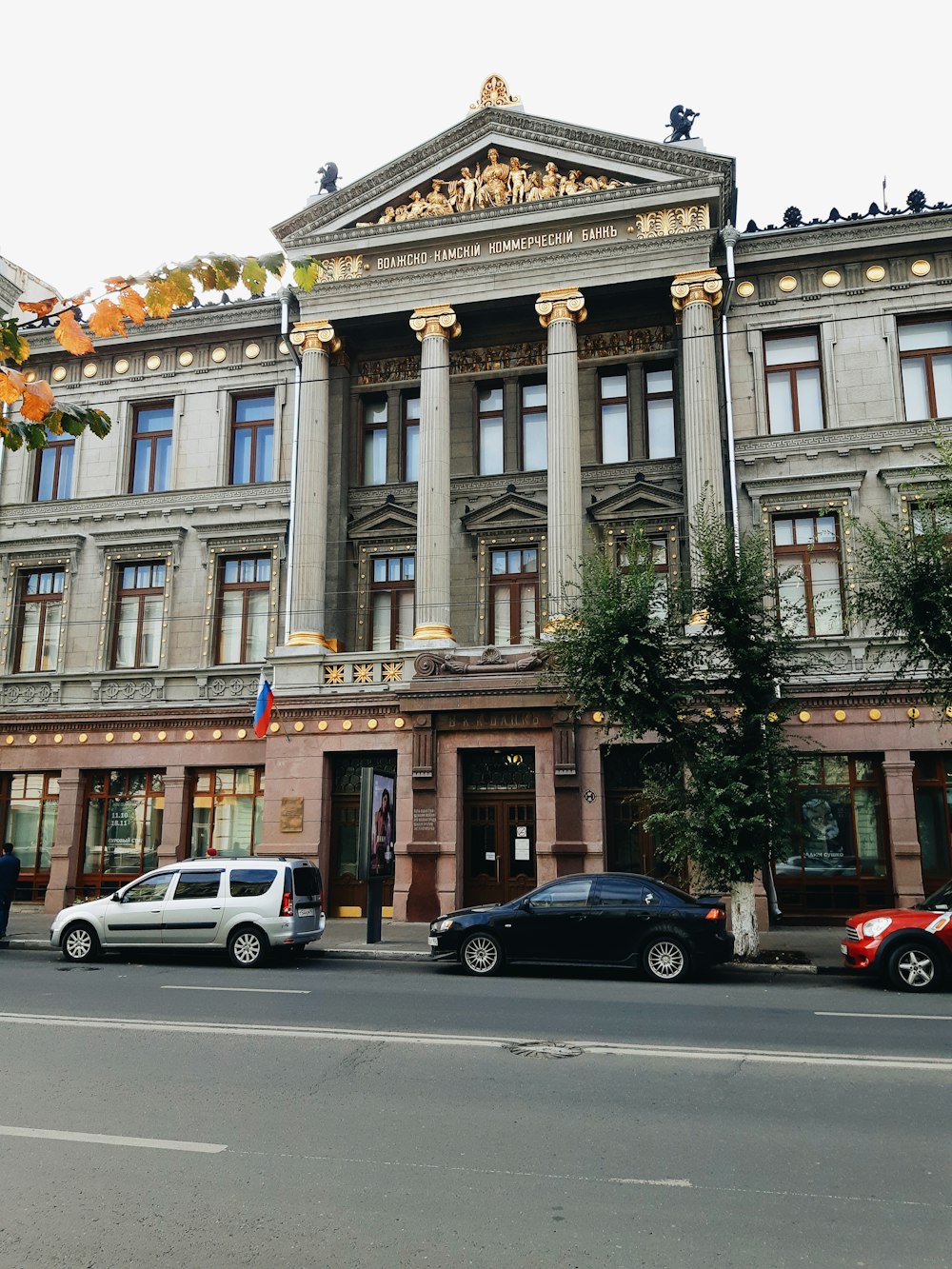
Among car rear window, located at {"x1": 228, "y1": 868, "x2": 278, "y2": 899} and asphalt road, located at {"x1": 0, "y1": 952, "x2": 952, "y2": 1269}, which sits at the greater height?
car rear window, located at {"x1": 228, "y1": 868, "x2": 278, "y2": 899}

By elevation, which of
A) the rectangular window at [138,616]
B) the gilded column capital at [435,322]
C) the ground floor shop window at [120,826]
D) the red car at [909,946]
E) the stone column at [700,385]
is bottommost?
the red car at [909,946]

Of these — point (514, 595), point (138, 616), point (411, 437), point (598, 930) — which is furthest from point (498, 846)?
point (138, 616)

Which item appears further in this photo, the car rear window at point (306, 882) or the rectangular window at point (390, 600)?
the rectangular window at point (390, 600)

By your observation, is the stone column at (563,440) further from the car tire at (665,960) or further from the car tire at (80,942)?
the car tire at (80,942)

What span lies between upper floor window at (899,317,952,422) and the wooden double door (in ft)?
39.9

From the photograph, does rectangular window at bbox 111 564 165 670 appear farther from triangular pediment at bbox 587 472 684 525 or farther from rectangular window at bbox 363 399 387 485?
triangular pediment at bbox 587 472 684 525

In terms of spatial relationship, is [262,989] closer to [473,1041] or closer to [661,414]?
[473,1041]

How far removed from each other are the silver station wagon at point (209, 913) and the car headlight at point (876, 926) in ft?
28.1

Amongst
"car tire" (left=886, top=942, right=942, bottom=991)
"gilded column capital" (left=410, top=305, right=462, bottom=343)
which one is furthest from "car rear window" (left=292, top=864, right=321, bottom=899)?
"gilded column capital" (left=410, top=305, right=462, bottom=343)

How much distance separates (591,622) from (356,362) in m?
13.2

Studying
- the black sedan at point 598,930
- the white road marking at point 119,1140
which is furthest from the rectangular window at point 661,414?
the white road marking at point 119,1140

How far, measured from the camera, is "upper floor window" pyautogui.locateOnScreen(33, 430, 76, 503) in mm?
28812

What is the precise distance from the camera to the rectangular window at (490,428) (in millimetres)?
26391

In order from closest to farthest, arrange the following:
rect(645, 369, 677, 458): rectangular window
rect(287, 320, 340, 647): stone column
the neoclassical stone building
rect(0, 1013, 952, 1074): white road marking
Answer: rect(0, 1013, 952, 1074): white road marking → the neoclassical stone building → rect(287, 320, 340, 647): stone column → rect(645, 369, 677, 458): rectangular window
